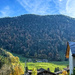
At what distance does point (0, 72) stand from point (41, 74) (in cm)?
1835

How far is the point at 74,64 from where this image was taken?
8.23m

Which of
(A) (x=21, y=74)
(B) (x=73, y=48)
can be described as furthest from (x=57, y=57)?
(B) (x=73, y=48)

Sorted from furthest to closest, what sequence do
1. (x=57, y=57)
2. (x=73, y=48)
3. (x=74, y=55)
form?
(x=57, y=57), (x=73, y=48), (x=74, y=55)

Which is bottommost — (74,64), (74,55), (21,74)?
(21,74)

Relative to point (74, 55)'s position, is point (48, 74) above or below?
below

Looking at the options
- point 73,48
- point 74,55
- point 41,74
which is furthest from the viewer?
point 41,74

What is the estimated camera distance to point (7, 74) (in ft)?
198

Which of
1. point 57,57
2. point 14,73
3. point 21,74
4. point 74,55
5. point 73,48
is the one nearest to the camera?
point 74,55

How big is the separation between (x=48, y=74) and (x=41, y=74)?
3.54 m

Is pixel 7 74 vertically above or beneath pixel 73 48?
beneath

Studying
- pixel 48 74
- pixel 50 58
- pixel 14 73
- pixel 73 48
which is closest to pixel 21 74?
pixel 14 73

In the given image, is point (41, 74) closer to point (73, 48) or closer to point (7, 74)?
point (7, 74)

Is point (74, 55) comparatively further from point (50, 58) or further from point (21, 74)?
point (50, 58)

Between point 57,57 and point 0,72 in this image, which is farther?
point 57,57
